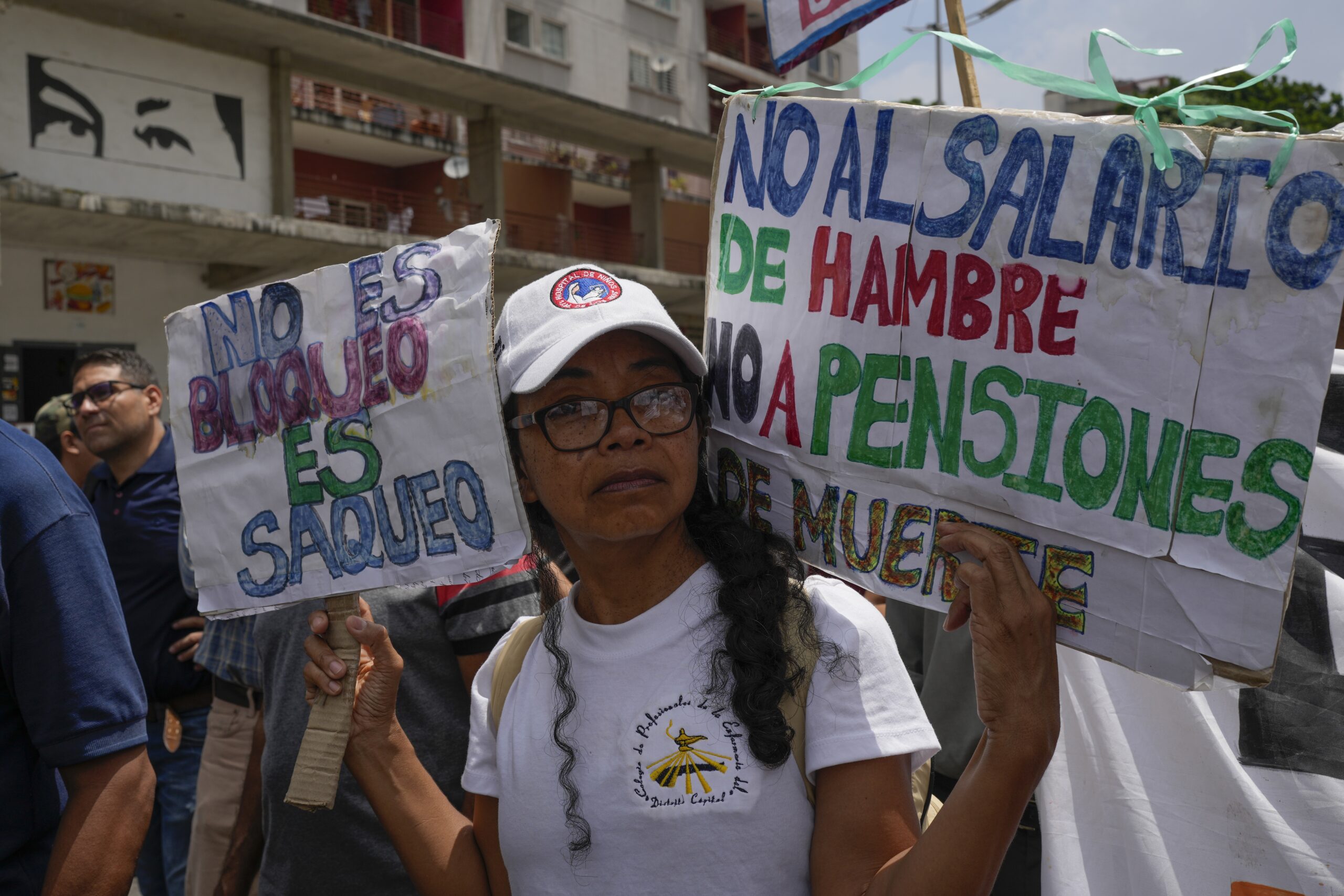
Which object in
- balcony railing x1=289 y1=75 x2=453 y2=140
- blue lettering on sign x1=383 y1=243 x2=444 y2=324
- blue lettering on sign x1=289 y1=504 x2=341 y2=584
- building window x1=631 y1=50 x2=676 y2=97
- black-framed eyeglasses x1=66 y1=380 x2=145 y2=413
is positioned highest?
building window x1=631 y1=50 x2=676 y2=97

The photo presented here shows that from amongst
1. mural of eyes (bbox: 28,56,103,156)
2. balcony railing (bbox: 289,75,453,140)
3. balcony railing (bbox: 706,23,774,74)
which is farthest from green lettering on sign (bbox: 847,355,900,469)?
balcony railing (bbox: 706,23,774,74)

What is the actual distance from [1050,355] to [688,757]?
2.44ft

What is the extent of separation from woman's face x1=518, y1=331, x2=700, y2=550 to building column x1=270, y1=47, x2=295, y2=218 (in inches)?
674

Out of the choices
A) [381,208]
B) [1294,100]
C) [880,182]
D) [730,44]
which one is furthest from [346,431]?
[730,44]

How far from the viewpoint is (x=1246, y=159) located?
4.56 feet

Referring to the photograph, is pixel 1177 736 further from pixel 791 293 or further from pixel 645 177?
pixel 645 177

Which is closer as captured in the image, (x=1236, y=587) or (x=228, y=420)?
(x=1236, y=587)

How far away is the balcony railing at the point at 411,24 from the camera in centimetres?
2058

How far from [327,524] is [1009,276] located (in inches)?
47.9


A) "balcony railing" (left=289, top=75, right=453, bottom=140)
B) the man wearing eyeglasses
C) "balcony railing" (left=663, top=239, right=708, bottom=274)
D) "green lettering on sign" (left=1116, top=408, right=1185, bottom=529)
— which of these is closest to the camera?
"green lettering on sign" (left=1116, top=408, right=1185, bottom=529)

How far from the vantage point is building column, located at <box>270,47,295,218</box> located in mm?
17594

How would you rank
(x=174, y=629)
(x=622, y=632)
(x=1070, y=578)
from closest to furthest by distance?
(x=1070, y=578)
(x=622, y=632)
(x=174, y=629)

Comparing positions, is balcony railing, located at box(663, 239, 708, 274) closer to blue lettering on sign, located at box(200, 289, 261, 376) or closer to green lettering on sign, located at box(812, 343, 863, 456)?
blue lettering on sign, located at box(200, 289, 261, 376)

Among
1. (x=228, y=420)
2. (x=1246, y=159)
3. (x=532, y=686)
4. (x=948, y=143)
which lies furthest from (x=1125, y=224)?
(x=228, y=420)
